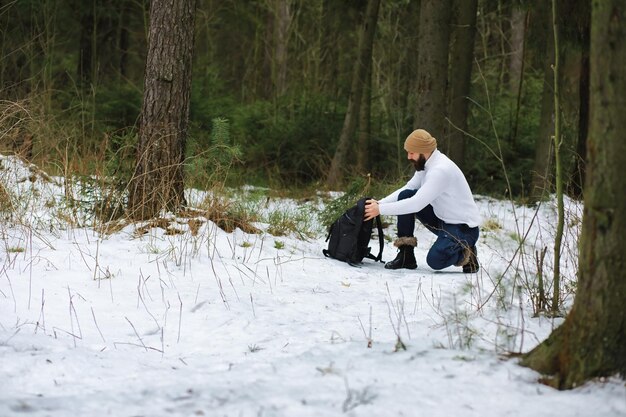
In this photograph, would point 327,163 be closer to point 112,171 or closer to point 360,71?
point 360,71

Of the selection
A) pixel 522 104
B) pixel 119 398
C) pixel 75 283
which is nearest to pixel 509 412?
pixel 119 398

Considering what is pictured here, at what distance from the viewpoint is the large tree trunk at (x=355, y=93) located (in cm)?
1128

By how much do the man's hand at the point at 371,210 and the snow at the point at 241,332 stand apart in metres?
0.46

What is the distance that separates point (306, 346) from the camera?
144 inches

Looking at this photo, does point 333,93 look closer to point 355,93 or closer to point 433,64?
point 355,93

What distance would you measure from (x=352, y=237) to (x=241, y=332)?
2208 millimetres

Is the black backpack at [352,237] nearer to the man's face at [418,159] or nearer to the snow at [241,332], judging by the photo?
the snow at [241,332]

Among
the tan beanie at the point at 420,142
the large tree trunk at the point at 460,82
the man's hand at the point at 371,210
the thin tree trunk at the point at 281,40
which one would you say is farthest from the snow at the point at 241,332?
the thin tree trunk at the point at 281,40

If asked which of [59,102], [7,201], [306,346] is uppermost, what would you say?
[59,102]

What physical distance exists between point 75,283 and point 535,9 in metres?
7.65

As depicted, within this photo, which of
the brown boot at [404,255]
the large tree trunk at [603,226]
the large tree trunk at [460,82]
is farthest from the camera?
the large tree trunk at [460,82]

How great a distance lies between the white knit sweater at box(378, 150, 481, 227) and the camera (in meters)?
5.80

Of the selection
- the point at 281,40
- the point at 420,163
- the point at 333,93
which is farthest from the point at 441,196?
the point at 281,40

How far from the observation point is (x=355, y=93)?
11.4m
